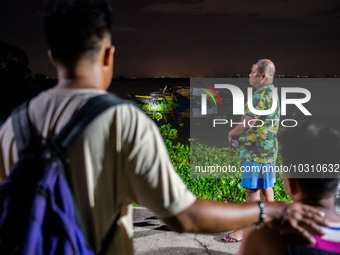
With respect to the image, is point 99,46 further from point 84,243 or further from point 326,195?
point 326,195

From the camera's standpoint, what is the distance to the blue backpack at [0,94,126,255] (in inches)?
46.6

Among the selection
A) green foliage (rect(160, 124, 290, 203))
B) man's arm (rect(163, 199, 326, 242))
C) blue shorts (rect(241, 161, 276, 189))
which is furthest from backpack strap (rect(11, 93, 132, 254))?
green foliage (rect(160, 124, 290, 203))

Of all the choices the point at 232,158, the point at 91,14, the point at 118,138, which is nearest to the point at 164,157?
the point at 118,138

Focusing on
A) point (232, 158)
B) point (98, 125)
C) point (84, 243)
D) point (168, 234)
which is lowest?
point (168, 234)

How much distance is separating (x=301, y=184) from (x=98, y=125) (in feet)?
3.20

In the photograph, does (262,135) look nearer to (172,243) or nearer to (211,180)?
(172,243)

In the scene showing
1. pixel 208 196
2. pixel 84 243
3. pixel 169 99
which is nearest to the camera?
pixel 84 243

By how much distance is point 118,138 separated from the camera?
51.1 inches

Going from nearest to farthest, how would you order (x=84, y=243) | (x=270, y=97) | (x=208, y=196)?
(x=84, y=243)
(x=270, y=97)
(x=208, y=196)

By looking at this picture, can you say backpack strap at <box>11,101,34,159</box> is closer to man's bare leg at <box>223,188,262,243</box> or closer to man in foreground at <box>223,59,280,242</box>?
man in foreground at <box>223,59,280,242</box>

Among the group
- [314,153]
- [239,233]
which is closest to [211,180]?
[239,233]

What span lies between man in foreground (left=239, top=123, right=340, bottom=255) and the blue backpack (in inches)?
29.1

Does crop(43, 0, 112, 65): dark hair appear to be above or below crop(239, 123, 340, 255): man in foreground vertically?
above

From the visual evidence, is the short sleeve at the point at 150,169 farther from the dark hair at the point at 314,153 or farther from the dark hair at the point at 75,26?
the dark hair at the point at 314,153
